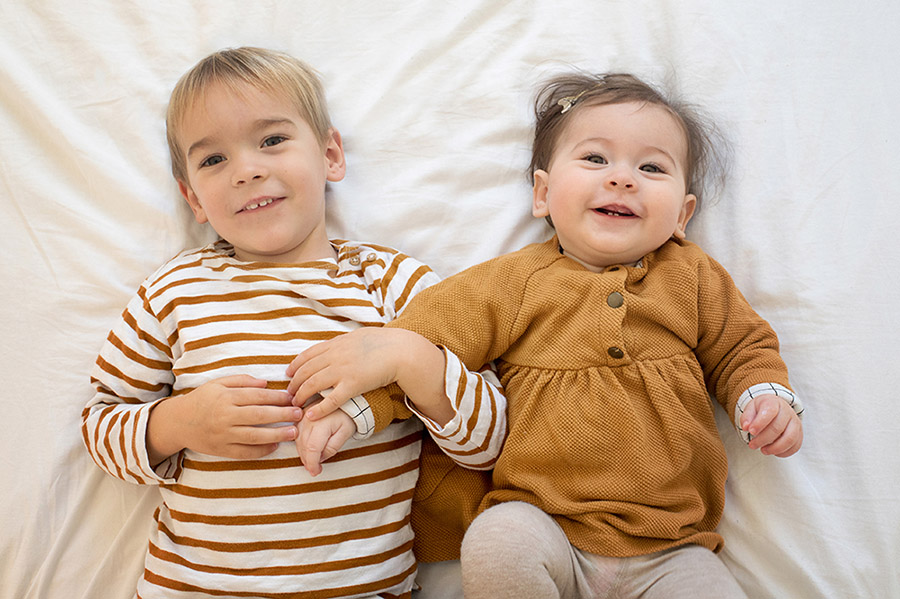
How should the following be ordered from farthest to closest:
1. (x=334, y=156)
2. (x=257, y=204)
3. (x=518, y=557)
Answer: (x=334, y=156), (x=257, y=204), (x=518, y=557)

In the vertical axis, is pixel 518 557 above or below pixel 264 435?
below

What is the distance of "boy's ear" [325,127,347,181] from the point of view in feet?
3.96

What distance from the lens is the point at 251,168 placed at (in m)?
1.08

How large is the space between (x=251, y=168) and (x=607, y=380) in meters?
0.57

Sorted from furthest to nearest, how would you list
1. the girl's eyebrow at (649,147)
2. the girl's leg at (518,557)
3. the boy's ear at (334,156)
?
1. the boy's ear at (334,156)
2. the girl's eyebrow at (649,147)
3. the girl's leg at (518,557)

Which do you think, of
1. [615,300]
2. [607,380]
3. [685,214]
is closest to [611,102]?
[685,214]

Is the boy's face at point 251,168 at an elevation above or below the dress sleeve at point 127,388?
above

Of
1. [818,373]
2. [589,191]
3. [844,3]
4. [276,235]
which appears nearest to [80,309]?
[276,235]

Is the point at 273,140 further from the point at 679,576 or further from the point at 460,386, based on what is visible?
the point at 679,576

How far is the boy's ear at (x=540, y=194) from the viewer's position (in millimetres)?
1169

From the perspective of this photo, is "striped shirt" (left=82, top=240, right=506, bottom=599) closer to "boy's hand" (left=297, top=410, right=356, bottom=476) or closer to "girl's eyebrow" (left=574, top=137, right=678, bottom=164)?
"boy's hand" (left=297, top=410, right=356, bottom=476)

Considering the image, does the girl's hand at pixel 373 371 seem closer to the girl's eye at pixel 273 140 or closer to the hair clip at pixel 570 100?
the girl's eye at pixel 273 140

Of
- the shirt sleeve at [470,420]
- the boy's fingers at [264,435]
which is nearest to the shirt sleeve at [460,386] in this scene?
the shirt sleeve at [470,420]

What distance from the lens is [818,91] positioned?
3.88ft
